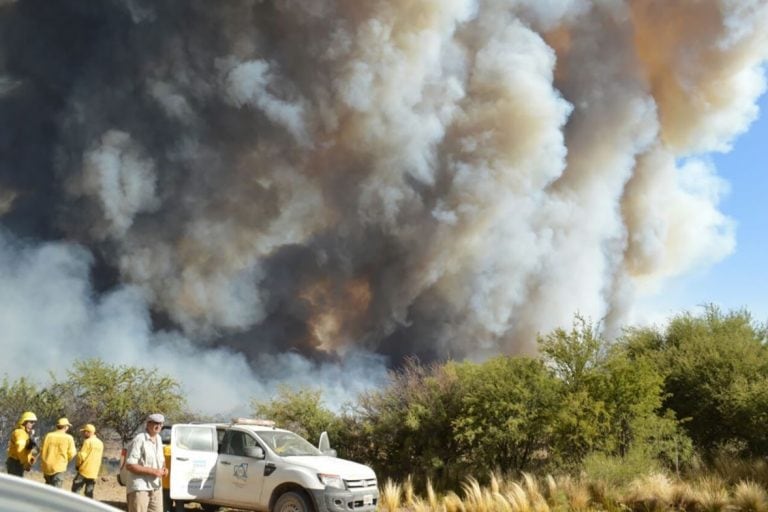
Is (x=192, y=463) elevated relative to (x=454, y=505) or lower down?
elevated

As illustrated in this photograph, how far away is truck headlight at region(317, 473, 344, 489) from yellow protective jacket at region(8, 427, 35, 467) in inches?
222

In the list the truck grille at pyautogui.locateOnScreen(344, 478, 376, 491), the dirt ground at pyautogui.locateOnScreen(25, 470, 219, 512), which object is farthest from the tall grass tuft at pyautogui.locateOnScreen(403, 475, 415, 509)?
the truck grille at pyautogui.locateOnScreen(344, 478, 376, 491)

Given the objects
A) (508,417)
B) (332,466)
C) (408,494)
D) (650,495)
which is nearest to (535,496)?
(650,495)

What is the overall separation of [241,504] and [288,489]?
1.09 metres

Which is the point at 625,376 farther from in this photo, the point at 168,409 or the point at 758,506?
the point at 168,409

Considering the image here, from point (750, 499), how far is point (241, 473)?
964 cm

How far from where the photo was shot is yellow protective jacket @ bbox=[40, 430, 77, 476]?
1195cm

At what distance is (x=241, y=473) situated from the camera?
1211 centimetres

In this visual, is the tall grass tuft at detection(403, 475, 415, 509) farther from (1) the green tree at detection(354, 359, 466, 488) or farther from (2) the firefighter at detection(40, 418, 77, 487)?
(2) the firefighter at detection(40, 418, 77, 487)

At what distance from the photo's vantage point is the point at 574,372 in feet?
65.4

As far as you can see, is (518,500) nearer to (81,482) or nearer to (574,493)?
(574,493)

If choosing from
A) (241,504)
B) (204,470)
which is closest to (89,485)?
(204,470)

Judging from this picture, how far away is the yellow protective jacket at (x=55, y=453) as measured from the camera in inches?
470

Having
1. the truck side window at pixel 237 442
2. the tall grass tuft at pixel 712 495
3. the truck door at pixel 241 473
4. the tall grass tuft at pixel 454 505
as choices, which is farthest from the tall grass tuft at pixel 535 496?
the truck side window at pixel 237 442
